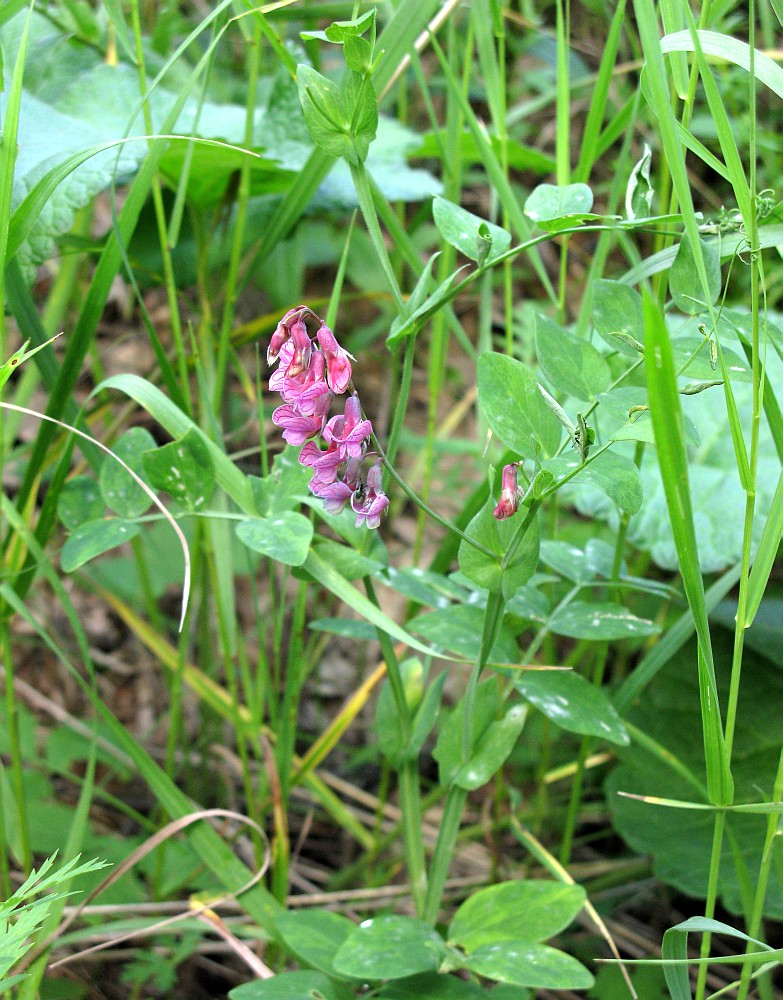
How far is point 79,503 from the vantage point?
1061mm

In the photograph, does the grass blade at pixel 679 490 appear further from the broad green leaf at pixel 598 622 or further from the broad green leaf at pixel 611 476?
the broad green leaf at pixel 598 622

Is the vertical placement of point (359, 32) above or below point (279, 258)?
above

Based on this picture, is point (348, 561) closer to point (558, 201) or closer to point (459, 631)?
point (459, 631)

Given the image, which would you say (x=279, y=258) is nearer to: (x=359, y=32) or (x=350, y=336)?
(x=350, y=336)

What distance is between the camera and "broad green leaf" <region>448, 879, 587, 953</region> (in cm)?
87

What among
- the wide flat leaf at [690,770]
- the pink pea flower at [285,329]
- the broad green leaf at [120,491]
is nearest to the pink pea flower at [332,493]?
the pink pea flower at [285,329]

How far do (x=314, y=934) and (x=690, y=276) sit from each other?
753 millimetres

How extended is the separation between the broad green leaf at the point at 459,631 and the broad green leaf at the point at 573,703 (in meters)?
0.04

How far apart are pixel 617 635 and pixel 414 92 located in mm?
2175

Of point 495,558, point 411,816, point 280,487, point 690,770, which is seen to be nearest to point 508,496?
point 495,558

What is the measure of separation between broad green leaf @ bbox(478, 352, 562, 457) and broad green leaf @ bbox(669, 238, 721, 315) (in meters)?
0.16

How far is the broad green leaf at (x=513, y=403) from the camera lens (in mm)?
755

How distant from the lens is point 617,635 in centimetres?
95

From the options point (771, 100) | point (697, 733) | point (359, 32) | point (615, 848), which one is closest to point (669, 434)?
point (359, 32)
